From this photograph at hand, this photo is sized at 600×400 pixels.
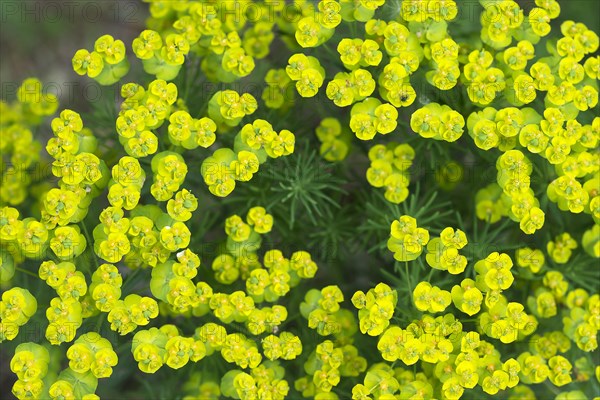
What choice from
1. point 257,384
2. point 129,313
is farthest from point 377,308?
point 129,313

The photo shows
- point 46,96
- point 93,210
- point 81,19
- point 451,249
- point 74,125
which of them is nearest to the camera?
point 451,249

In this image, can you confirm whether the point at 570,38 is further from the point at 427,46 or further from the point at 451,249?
the point at 451,249

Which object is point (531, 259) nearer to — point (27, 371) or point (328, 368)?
point (328, 368)

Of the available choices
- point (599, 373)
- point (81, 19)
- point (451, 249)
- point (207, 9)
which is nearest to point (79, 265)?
point (207, 9)

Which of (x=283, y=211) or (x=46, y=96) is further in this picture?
(x=46, y=96)

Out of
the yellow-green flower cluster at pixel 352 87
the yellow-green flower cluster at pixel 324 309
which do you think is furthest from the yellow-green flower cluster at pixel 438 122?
the yellow-green flower cluster at pixel 324 309

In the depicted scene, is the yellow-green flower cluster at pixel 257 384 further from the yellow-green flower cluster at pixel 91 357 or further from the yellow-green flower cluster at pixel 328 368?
the yellow-green flower cluster at pixel 91 357
